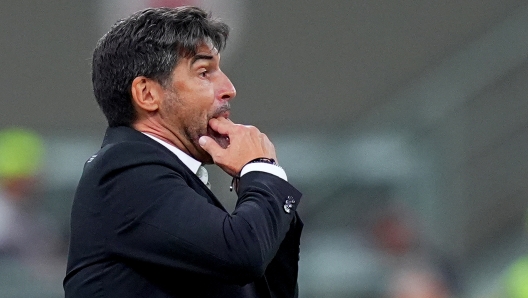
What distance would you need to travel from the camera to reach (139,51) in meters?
2.59

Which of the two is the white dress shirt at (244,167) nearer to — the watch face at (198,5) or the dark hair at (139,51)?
the dark hair at (139,51)

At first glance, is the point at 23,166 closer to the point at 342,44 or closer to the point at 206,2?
the point at 206,2

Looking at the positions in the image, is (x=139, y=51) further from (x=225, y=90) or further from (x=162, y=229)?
(x=162, y=229)

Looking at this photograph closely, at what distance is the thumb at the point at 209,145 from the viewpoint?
101 inches

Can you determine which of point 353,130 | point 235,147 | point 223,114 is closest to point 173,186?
point 235,147

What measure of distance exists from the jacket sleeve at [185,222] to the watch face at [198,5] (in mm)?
4252

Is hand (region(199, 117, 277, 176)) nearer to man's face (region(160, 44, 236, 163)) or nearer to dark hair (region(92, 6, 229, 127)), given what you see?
man's face (region(160, 44, 236, 163))

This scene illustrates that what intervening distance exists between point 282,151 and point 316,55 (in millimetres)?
2427

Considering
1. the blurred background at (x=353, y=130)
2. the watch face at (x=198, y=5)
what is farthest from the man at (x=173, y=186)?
the watch face at (x=198, y=5)

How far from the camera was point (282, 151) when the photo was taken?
7426 millimetres

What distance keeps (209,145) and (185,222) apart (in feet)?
1.03

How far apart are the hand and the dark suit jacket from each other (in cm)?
7

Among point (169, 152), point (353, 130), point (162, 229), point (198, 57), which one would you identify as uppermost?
point (353, 130)

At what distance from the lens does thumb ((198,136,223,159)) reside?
2.57 meters
